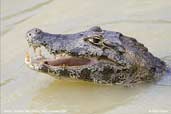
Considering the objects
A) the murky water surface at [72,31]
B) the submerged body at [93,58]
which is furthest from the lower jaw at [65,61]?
the murky water surface at [72,31]

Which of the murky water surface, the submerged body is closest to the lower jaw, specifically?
the submerged body

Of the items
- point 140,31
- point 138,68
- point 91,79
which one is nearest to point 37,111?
point 91,79

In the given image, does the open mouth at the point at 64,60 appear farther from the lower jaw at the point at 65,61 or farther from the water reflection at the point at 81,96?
Result: the water reflection at the point at 81,96

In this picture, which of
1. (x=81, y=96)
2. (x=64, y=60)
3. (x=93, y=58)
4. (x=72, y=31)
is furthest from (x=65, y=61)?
(x=72, y=31)

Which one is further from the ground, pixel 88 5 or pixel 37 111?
pixel 88 5

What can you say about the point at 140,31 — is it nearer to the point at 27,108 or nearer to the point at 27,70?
the point at 27,70

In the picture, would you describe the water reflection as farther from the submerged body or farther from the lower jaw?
the lower jaw
